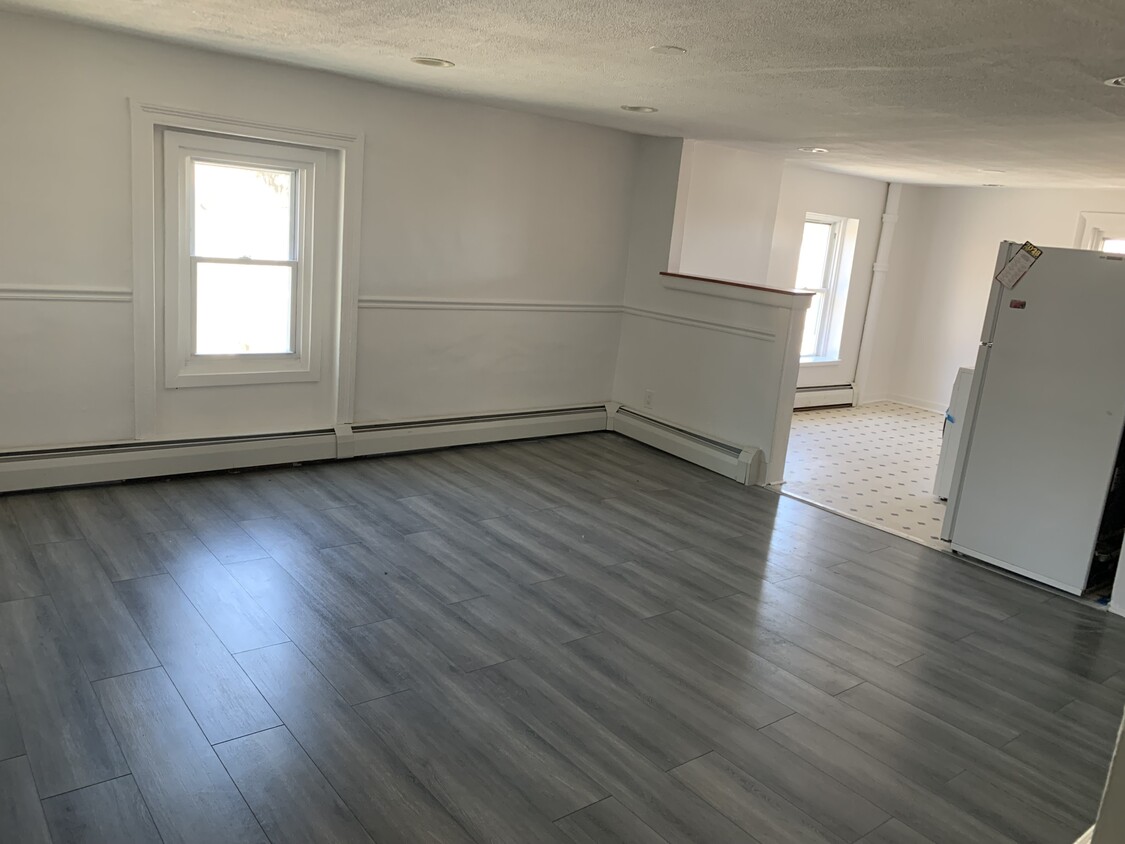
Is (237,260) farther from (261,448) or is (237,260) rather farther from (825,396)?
(825,396)

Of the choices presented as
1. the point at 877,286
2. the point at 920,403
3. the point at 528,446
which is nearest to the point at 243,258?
the point at 528,446

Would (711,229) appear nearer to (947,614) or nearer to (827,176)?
(827,176)

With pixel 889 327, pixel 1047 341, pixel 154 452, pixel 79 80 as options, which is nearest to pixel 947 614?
pixel 1047 341

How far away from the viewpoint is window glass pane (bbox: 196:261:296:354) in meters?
4.49

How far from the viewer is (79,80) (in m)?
3.82

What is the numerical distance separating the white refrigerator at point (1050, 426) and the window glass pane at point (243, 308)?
12.4 feet

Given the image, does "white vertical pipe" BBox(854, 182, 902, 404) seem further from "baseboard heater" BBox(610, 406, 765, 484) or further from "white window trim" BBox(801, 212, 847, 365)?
"baseboard heater" BBox(610, 406, 765, 484)

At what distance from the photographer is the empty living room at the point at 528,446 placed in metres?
2.36

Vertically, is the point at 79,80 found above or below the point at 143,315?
above

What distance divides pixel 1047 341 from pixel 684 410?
2.39m

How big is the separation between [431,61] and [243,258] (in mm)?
1574

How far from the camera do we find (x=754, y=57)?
9.96 feet

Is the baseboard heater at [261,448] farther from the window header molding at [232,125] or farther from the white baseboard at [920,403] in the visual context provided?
the white baseboard at [920,403]

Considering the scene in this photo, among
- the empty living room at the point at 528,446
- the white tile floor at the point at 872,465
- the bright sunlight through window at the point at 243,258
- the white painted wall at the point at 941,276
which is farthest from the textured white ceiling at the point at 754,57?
the white painted wall at the point at 941,276
